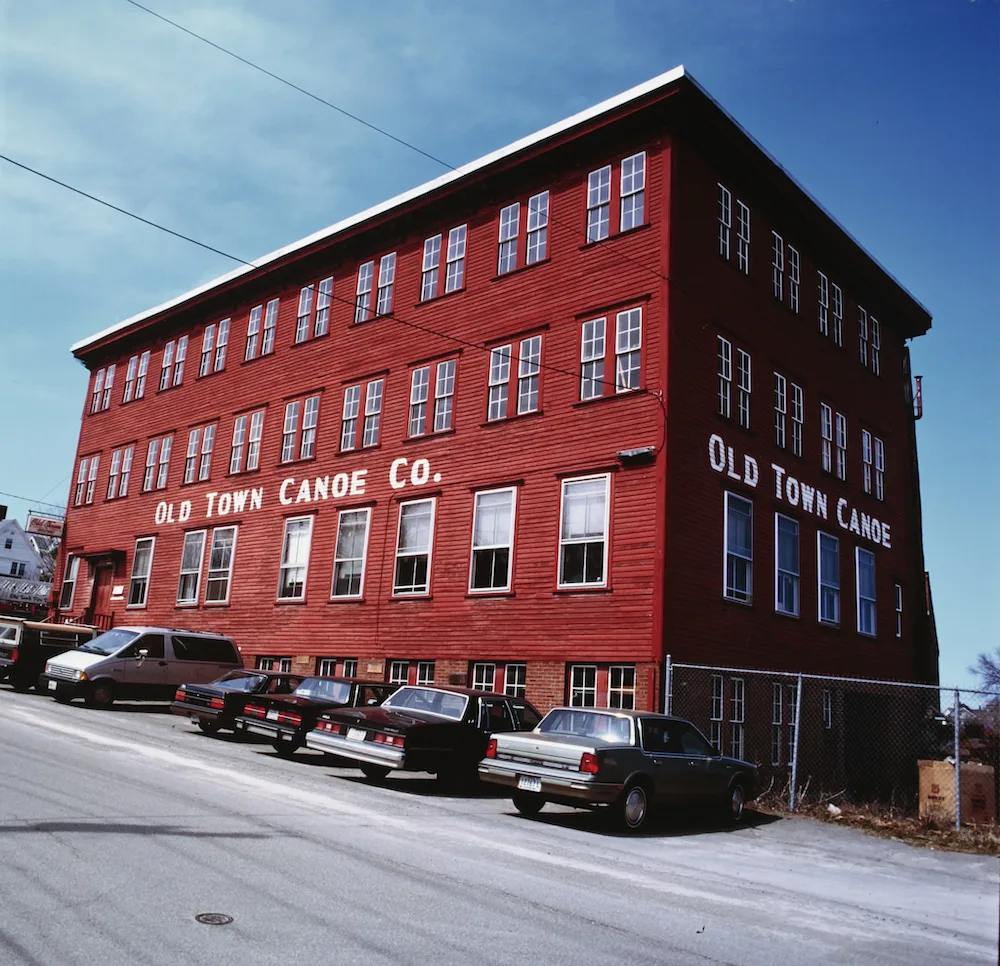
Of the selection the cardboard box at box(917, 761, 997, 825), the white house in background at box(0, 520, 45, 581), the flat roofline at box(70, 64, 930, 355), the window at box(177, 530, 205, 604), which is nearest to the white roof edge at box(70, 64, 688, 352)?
the flat roofline at box(70, 64, 930, 355)

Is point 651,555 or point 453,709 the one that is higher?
point 651,555

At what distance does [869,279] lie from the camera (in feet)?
94.6

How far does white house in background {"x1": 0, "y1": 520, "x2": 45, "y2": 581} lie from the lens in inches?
3270

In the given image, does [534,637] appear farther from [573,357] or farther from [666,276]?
[666,276]

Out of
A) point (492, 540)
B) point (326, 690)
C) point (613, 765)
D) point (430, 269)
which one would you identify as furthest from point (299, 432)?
point (613, 765)

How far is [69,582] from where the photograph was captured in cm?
3678

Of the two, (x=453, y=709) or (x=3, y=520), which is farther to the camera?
(x=3, y=520)

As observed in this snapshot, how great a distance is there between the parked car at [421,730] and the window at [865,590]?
13579 millimetres

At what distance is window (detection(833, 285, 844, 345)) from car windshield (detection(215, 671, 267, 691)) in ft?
58.8

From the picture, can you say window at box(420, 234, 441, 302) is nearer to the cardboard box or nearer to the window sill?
the window sill

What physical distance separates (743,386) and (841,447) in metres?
5.68

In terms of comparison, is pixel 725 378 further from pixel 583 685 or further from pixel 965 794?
pixel 965 794

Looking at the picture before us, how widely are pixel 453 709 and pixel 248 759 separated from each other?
3.71m

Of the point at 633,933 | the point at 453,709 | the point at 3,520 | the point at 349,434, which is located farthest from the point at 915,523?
the point at 3,520
